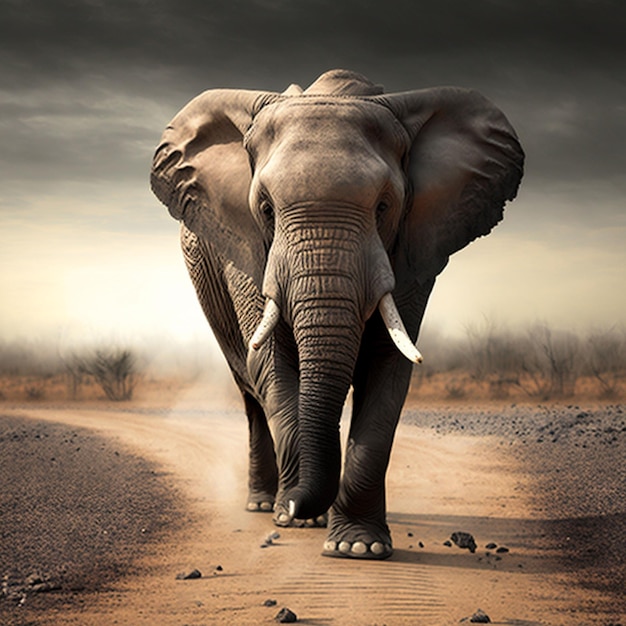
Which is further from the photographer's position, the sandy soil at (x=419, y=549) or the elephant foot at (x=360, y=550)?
the elephant foot at (x=360, y=550)

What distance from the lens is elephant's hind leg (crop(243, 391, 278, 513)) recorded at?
37.8 ft

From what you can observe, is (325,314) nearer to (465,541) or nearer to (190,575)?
(190,575)

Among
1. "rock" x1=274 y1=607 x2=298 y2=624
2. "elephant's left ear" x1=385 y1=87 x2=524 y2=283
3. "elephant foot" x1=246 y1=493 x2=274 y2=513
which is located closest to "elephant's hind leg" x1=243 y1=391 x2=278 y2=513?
"elephant foot" x1=246 y1=493 x2=274 y2=513

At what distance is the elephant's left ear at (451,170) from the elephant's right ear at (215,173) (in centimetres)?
134

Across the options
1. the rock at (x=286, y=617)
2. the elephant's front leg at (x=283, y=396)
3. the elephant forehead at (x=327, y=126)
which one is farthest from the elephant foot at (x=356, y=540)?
the elephant forehead at (x=327, y=126)

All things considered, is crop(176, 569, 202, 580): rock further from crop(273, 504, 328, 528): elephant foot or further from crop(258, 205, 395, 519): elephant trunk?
crop(273, 504, 328, 528): elephant foot

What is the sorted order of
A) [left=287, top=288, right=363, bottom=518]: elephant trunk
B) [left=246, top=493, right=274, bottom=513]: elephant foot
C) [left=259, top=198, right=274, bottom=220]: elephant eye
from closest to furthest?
1. [left=287, top=288, right=363, bottom=518]: elephant trunk
2. [left=259, top=198, right=274, bottom=220]: elephant eye
3. [left=246, top=493, right=274, bottom=513]: elephant foot

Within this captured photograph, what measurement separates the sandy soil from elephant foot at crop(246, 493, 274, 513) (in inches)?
8.5

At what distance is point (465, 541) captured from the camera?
9.34m

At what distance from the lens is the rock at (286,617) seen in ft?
22.4

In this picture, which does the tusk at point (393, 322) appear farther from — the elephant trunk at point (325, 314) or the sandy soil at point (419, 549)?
the sandy soil at point (419, 549)

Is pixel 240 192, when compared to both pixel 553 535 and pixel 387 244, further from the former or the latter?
pixel 553 535

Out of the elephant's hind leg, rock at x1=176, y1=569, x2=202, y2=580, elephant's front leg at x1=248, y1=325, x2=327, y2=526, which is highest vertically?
elephant's front leg at x1=248, y1=325, x2=327, y2=526

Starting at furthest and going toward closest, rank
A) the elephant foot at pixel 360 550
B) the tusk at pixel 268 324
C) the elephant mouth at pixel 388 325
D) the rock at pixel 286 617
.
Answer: the elephant foot at pixel 360 550, the tusk at pixel 268 324, the elephant mouth at pixel 388 325, the rock at pixel 286 617
